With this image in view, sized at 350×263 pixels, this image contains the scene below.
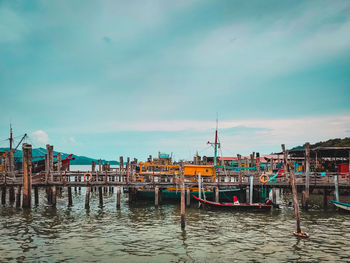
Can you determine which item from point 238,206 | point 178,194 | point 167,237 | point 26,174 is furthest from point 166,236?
point 26,174

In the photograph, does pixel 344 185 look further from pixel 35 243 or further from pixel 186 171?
pixel 35 243

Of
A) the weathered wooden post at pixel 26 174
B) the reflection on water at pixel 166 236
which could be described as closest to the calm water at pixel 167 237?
the reflection on water at pixel 166 236

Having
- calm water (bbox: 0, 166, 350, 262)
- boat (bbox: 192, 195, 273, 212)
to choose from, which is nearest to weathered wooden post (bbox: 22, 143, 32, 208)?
calm water (bbox: 0, 166, 350, 262)

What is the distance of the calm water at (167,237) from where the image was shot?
1425cm

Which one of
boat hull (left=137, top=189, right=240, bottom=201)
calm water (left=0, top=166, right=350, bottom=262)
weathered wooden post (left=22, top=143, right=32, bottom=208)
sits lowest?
calm water (left=0, top=166, right=350, bottom=262)

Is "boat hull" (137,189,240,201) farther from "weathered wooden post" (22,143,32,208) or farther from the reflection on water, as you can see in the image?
"weathered wooden post" (22,143,32,208)

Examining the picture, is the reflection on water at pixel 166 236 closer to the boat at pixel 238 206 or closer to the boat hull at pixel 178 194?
the boat at pixel 238 206

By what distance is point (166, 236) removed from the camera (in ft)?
58.4

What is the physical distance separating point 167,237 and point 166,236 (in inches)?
9.1

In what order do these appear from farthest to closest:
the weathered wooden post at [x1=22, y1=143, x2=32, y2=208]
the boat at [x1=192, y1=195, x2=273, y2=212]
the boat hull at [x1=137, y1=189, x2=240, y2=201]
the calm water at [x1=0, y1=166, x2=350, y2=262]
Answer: the boat hull at [x1=137, y1=189, x2=240, y2=201] < the weathered wooden post at [x1=22, y1=143, x2=32, y2=208] < the boat at [x1=192, y1=195, x2=273, y2=212] < the calm water at [x1=0, y1=166, x2=350, y2=262]

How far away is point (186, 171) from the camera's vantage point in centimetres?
3238

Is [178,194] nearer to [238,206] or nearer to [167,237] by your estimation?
[238,206]

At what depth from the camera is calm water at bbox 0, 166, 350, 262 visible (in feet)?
46.8

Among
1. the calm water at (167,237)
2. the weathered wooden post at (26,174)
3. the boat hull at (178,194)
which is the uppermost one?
the weathered wooden post at (26,174)
